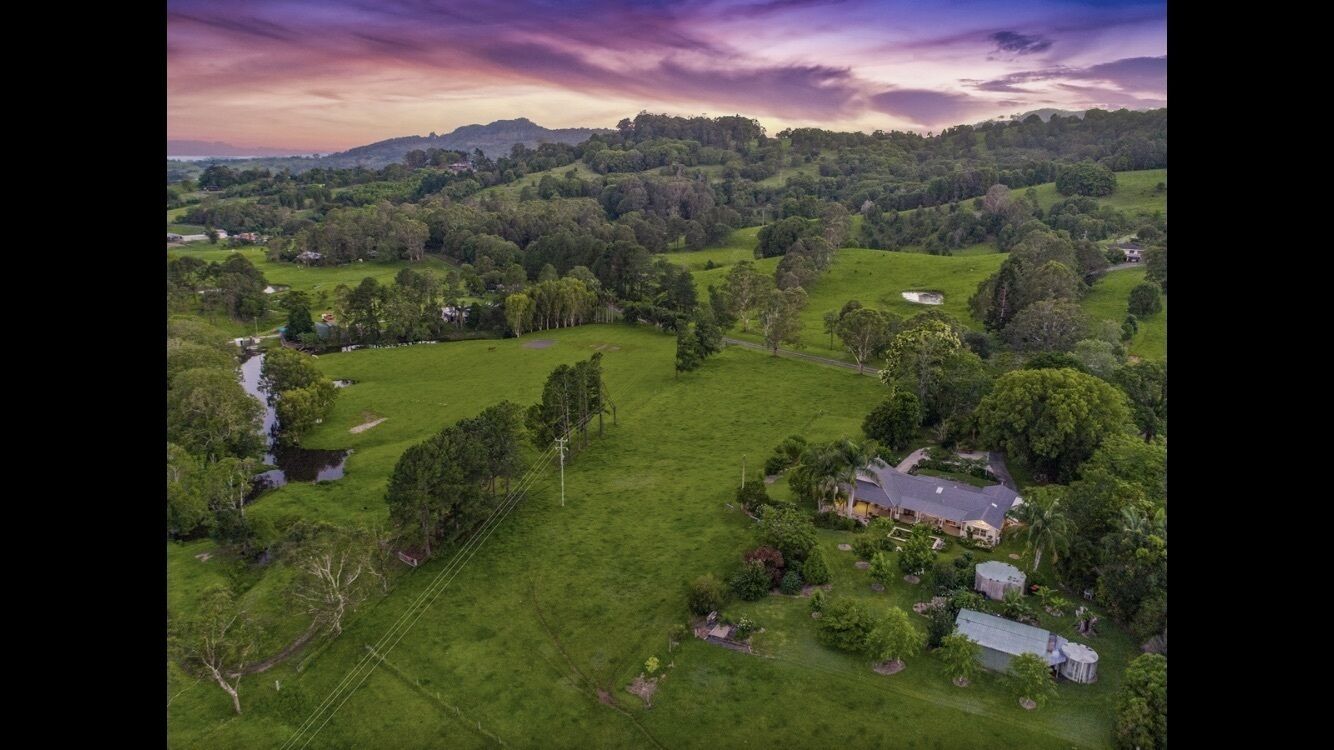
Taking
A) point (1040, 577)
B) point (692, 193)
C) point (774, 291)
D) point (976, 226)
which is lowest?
point (1040, 577)

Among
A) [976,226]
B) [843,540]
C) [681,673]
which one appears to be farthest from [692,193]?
[681,673]

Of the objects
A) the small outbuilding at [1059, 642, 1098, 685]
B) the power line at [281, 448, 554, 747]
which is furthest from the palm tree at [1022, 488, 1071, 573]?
the power line at [281, 448, 554, 747]

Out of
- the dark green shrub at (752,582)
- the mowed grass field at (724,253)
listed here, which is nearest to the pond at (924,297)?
the mowed grass field at (724,253)

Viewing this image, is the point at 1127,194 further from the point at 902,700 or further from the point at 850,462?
the point at 902,700

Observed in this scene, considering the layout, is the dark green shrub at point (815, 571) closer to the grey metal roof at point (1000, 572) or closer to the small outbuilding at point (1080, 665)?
the grey metal roof at point (1000, 572)

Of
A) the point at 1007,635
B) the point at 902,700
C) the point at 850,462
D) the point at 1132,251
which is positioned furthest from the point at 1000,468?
the point at 1132,251
